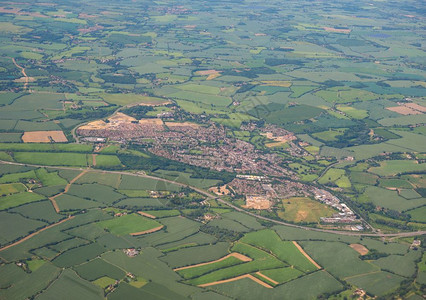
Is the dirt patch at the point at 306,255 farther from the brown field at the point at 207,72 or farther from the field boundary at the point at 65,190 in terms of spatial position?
the brown field at the point at 207,72

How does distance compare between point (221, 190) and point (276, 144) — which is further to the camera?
point (276, 144)

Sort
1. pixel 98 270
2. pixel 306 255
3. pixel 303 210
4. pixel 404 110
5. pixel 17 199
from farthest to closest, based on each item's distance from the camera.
Answer: pixel 404 110 < pixel 303 210 < pixel 17 199 < pixel 306 255 < pixel 98 270

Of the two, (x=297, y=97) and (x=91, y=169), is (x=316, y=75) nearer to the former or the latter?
(x=297, y=97)

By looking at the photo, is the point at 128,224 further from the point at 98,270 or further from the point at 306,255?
the point at 306,255

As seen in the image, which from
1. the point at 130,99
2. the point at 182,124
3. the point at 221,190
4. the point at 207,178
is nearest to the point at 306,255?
the point at 221,190

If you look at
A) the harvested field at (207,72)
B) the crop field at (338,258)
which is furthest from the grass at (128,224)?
the harvested field at (207,72)

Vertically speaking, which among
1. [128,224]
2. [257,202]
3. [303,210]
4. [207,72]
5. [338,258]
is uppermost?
[207,72]
